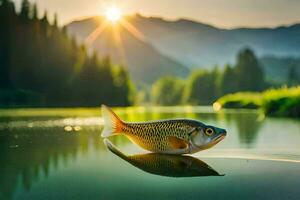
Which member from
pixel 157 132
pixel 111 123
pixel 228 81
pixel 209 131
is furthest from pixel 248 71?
pixel 209 131

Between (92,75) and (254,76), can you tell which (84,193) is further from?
(254,76)

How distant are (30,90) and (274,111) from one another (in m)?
60.6

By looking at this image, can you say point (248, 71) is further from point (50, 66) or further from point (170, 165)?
point (170, 165)

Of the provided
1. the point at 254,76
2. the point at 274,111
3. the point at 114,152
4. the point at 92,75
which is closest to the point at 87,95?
the point at 92,75

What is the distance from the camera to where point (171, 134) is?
20.9 ft

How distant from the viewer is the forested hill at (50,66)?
80.1 m

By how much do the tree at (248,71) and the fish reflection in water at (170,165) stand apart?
103 meters

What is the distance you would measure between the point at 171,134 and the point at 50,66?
78.3 meters

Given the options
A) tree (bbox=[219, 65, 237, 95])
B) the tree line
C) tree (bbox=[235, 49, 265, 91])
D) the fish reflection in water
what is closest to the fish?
the fish reflection in water

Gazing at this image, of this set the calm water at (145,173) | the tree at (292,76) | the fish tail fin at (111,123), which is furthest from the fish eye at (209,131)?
the tree at (292,76)

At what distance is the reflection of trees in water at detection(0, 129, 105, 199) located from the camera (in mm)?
4988

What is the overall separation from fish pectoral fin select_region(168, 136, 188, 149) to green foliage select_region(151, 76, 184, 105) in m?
109

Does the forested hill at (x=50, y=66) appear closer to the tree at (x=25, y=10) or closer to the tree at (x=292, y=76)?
the tree at (x=25, y=10)

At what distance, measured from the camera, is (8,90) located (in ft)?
246
